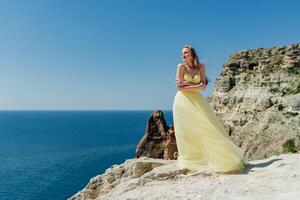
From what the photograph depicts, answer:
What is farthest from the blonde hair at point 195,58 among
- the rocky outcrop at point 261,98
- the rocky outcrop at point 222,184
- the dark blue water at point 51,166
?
the dark blue water at point 51,166

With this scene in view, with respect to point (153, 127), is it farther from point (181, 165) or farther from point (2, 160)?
point (181, 165)

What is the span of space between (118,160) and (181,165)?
278 feet

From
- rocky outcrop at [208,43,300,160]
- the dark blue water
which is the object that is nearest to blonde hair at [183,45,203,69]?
rocky outcrop at [208,43,300,160]

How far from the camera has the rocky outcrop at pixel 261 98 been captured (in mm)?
52281

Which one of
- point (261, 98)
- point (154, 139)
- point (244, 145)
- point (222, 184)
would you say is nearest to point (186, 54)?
point (222, 184)

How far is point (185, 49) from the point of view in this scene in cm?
1259

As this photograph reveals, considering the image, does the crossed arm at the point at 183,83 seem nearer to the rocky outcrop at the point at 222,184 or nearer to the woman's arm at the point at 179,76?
the woman's arm at the point at 179,76

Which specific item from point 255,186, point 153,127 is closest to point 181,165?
point 255,186

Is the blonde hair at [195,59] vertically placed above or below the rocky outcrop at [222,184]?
above

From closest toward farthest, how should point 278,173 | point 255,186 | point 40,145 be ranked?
point 255,186 → point 278,173 → point 40,145

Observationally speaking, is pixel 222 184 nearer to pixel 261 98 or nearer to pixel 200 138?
pixel 200 138

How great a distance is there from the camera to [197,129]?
12.2m

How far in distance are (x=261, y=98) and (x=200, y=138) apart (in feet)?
178

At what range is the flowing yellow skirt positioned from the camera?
38.5ft
